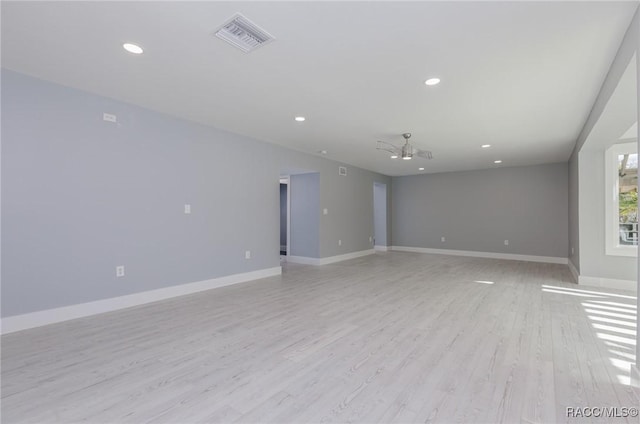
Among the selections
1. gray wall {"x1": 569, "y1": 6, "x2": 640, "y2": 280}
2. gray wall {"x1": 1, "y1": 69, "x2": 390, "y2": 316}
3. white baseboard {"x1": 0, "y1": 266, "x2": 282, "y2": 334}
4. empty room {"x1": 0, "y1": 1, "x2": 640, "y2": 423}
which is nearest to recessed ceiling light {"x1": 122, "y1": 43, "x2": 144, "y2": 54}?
empty room {"x1": 0, "y1": 1, "x2": 640, "y2": 423}

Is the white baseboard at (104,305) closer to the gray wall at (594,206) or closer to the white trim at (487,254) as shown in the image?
the gray wall at (594,206)

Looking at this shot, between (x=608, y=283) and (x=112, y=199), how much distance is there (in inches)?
284

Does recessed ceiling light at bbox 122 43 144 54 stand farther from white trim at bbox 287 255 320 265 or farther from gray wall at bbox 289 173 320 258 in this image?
white trim at bbox 287 255 320 265

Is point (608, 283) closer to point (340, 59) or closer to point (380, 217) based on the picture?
point (340, 59)

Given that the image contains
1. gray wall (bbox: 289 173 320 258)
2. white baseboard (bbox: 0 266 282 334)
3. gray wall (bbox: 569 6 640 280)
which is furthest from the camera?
gray wall (bbox: 289 173 320 258)

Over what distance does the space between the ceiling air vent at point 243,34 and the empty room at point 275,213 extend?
0.05 feet

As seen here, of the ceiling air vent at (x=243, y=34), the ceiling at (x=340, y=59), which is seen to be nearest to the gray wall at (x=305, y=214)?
the ceiling at (x=340, y=59)

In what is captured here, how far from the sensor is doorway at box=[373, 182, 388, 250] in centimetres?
955

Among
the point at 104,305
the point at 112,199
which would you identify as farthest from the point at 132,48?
the point at 104,305

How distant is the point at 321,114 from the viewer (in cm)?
394

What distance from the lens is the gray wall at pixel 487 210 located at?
24.0 feet

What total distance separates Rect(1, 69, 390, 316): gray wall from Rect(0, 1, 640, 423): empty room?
22 millimetres

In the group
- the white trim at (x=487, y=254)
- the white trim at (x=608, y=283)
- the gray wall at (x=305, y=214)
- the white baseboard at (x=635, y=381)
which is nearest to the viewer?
the white baseboard at (x=635, y=381)

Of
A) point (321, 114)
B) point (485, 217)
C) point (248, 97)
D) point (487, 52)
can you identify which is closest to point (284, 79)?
point (248, 97)
